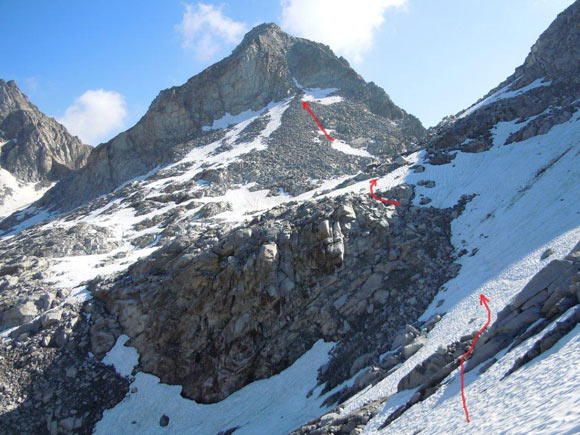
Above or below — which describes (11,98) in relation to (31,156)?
above

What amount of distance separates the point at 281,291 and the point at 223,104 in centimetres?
6348

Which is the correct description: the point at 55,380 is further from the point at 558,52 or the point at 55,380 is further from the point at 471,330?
the point at 558,52

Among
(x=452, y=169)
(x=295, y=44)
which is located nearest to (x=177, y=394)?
(x=452, y=169)

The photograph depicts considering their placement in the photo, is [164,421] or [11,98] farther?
[11,98]

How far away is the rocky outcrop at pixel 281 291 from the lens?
79.1ft

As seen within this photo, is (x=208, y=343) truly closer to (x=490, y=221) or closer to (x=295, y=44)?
(x=490, y=221)

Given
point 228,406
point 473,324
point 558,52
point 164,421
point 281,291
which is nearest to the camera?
point 473,324

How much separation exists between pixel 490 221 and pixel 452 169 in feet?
32.9

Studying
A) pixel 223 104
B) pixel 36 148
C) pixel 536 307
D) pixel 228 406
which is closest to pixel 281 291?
pixel 228 406

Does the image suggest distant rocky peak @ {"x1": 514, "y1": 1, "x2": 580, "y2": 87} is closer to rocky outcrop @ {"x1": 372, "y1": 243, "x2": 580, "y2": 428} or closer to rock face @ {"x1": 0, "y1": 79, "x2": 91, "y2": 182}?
rocky outcrop @ {"x1": 372, "y1": 243, "x2": 580, "y2": 428}

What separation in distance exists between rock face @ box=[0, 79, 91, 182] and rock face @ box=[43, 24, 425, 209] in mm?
29226

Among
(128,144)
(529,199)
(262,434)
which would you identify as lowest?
(262,434)

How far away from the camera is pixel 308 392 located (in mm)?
21172

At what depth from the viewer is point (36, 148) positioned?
111 m
